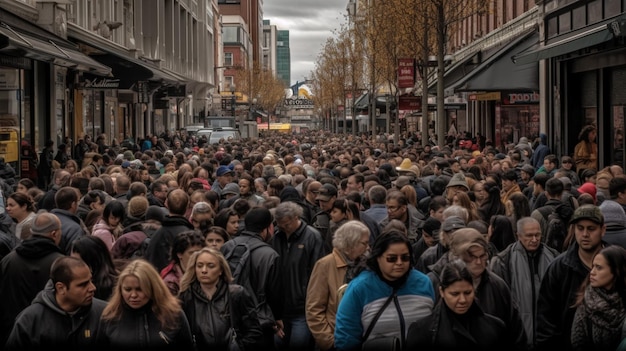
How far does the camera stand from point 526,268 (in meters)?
8.09

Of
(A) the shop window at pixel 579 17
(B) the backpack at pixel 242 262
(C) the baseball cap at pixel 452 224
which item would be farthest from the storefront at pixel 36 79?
(C) the baseball cap at pixel 452 224

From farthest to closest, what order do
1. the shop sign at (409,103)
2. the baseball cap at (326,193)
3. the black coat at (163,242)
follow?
the shop sign at (409,103) → the baseball cap at (326,193) → the black coat at (163,242)

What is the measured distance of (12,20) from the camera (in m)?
26.1

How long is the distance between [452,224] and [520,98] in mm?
28931

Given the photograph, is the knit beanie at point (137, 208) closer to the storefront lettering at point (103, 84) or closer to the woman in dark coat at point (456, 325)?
the woman in dark coat at point (456, 325)

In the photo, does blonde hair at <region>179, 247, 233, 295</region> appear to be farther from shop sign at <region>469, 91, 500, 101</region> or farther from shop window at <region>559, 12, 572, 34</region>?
shop sign at <region>469, 91, 500, 101</region>

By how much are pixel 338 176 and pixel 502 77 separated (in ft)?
43.3

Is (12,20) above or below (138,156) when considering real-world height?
above

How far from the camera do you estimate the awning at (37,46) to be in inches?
813

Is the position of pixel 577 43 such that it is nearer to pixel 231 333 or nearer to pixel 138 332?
pixel 231 333

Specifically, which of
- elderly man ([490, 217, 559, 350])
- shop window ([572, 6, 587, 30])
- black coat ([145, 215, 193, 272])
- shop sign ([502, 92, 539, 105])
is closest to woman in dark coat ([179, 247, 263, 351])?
black coat ([145, 215, 193, 272])

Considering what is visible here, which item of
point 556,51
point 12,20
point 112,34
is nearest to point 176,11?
point 112,34

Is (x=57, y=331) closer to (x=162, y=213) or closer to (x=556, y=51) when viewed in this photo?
(x=162, y=213)

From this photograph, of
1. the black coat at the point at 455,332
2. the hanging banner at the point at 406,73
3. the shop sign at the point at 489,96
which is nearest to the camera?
the black coat at the point at 455,332
